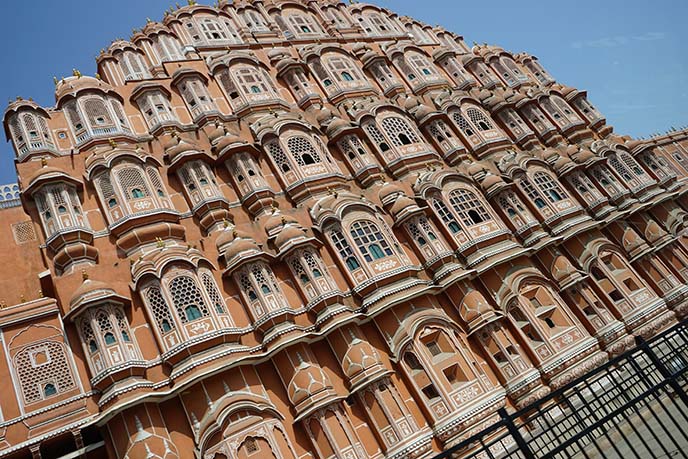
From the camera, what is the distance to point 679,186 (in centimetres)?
2902

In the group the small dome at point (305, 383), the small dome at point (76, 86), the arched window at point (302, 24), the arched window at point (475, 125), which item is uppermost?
the arched window at point (302, 24)

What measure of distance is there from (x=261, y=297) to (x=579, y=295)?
15.0 m

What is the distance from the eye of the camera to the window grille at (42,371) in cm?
1491

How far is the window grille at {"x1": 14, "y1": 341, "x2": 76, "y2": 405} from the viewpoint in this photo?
587 inches

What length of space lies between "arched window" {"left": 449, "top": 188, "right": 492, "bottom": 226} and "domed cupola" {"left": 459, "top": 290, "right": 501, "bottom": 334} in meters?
3.78

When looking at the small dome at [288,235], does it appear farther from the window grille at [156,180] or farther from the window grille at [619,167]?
the window grille at [619,167]

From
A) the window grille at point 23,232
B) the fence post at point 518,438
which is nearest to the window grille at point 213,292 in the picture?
the window grille at point 23,232

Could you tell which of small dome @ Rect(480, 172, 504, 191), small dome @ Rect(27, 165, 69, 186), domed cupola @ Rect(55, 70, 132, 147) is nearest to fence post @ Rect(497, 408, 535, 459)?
small dome @ Rect(27, 165, 69, 186)

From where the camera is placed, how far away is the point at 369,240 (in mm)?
20234

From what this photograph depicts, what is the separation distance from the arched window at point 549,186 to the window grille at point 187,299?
59.9 ft

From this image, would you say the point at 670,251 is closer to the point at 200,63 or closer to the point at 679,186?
the point at 679,186

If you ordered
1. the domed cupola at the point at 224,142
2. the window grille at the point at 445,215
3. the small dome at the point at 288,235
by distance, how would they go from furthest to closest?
1. the window grille at the point at 445,215
2. the domed cupola at the point at 224,142
3. the small dome at the point at 288,235

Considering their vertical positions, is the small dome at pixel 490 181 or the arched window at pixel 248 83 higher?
the arched window at pixel 248 83

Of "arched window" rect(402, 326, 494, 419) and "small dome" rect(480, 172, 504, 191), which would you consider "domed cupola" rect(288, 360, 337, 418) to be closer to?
"arched window" rect(402, 326, 494, 419)
